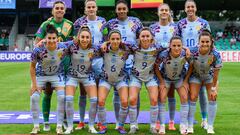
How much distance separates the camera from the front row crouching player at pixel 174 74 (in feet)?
23.5

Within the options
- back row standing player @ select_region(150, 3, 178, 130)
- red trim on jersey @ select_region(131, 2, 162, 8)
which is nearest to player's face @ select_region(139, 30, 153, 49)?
back row standing player @ select_region(150, 3, 178, 130)

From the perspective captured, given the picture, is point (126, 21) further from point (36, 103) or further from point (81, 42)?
point (36, 103)

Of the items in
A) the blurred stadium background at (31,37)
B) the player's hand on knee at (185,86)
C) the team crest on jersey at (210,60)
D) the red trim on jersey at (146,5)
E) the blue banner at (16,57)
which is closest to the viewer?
the team crest on jersey at (210,60)

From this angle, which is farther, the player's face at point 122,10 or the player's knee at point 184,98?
the player's face at point 122,10

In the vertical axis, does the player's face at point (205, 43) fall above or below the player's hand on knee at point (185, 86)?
above

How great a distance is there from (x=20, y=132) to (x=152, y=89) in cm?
232

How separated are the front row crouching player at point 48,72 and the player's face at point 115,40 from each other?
0.83m

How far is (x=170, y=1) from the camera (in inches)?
1387

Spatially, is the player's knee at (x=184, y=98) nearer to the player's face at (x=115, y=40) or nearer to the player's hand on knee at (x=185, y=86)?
the player's hand on knee at (x=185, y=86)

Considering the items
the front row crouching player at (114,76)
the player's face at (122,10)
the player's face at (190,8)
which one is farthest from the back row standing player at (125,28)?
the player's face at (190,8)

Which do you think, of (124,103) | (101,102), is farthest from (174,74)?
(101,102)

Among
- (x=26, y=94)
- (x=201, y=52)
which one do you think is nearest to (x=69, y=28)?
(x=201, y=52)

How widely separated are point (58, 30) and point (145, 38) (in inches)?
62.1

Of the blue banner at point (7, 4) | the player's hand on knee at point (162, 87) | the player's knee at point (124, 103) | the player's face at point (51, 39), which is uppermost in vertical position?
the blue banner at point (7, 4)
